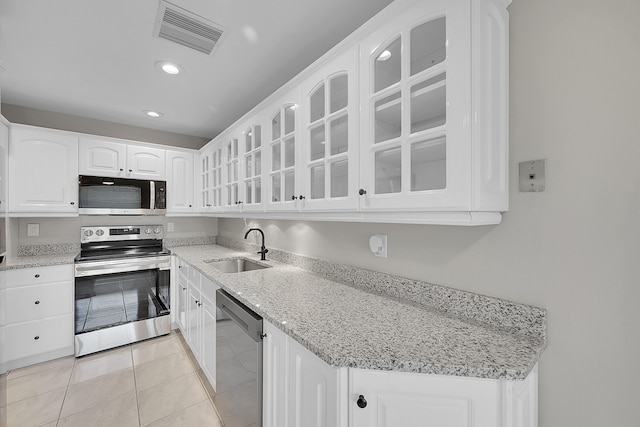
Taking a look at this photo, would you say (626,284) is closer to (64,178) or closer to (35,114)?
(64,178)

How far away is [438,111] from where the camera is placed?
961 millimetres

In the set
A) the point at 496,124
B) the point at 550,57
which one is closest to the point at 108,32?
the point at 496,124

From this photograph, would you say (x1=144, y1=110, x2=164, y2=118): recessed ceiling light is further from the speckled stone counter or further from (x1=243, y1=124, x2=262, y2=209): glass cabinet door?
the speckled stone counter

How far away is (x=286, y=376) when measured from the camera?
A: 112 cm

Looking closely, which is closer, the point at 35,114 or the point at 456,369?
the point at 456,369

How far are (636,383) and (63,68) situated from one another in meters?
3.49

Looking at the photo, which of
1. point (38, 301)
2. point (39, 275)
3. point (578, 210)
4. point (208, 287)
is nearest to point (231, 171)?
point (208, 287)

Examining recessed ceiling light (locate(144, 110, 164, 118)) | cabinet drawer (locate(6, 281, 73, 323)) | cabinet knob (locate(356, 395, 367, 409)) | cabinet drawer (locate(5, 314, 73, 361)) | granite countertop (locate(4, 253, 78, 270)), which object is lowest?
cabinet drawer (locate(5, 314, 73, 361))

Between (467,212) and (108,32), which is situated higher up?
(108,32)

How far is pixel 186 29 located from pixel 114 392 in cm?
261

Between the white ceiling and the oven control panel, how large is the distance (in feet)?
4.25

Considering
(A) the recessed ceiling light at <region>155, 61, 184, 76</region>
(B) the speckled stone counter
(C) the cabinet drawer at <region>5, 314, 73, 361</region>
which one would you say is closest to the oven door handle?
(C) the cabinet drawer at <region>5, 314, 73, 361</region>

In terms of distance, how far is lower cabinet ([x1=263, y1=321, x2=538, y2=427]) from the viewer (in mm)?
798

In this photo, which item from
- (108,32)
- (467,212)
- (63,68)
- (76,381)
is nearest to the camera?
(467,212)
